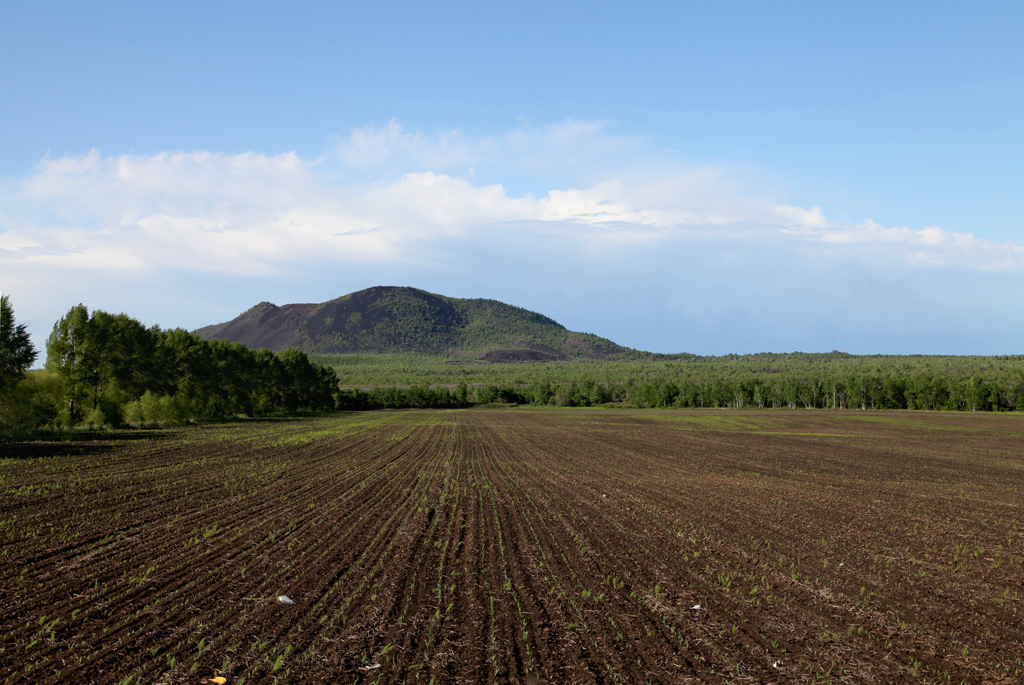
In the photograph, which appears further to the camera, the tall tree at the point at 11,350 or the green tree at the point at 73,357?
the green tree at the point at 73,357

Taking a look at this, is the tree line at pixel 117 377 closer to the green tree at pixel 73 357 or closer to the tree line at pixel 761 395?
the green tree at pixel 73 357

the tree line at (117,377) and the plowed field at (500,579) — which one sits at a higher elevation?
the tree line at (117,377)

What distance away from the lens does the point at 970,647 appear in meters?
8.52

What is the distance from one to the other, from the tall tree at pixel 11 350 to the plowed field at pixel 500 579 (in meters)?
22.4

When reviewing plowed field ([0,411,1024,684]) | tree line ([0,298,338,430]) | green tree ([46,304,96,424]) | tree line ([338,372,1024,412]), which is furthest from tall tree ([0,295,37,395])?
tree line ([338,372,1024,412])

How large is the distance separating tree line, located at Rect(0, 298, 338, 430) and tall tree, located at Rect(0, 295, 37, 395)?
2.6 inches

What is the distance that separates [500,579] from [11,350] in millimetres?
46023

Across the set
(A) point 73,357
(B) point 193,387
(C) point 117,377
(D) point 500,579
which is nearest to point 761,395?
(B) point 193,387

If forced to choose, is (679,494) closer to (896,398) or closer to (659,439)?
(659,439)

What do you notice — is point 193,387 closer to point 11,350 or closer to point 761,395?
point 11,350

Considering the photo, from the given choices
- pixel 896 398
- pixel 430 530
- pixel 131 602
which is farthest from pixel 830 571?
pixel 896 398

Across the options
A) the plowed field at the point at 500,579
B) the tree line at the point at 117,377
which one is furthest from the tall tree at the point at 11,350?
the plowed field at the point at 500,579

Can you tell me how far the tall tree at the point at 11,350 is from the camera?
1634 inches

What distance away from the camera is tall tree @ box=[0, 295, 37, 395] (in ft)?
136
